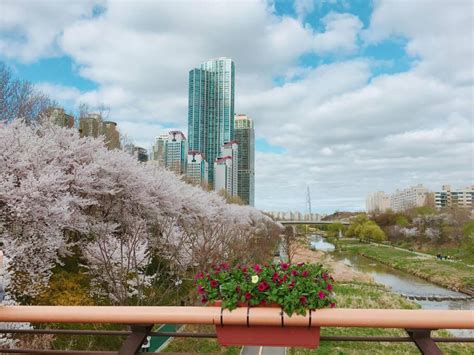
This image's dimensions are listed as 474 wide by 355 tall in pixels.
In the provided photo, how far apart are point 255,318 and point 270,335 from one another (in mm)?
98

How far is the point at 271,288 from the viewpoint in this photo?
1676 millimetres

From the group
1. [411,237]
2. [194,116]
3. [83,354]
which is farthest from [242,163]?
[83,354]

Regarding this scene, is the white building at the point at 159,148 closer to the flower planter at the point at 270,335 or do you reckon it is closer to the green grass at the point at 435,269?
the green grass at the point at 435,269

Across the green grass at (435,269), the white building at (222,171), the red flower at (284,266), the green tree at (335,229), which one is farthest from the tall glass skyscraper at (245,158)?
the red flower at (284,266)

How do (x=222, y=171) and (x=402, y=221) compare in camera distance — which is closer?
(x=222, y=171)

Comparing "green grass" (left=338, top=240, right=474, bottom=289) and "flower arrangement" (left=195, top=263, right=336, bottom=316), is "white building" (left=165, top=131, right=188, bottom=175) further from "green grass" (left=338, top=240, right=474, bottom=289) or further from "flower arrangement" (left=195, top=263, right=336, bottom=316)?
"flower arrangement" (left=195, top=263, right=336, bottom=316)

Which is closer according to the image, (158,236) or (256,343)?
(256,343)

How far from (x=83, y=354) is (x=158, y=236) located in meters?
12.3

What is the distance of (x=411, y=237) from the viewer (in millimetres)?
46281

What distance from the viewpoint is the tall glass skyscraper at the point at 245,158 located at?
5269cm

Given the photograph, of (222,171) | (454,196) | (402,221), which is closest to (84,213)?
(222,171)

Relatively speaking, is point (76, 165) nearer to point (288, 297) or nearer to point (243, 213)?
point (288, 297)

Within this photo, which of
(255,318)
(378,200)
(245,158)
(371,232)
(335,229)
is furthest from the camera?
(378,200)

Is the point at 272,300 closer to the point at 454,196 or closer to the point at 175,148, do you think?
the point at 175,148
